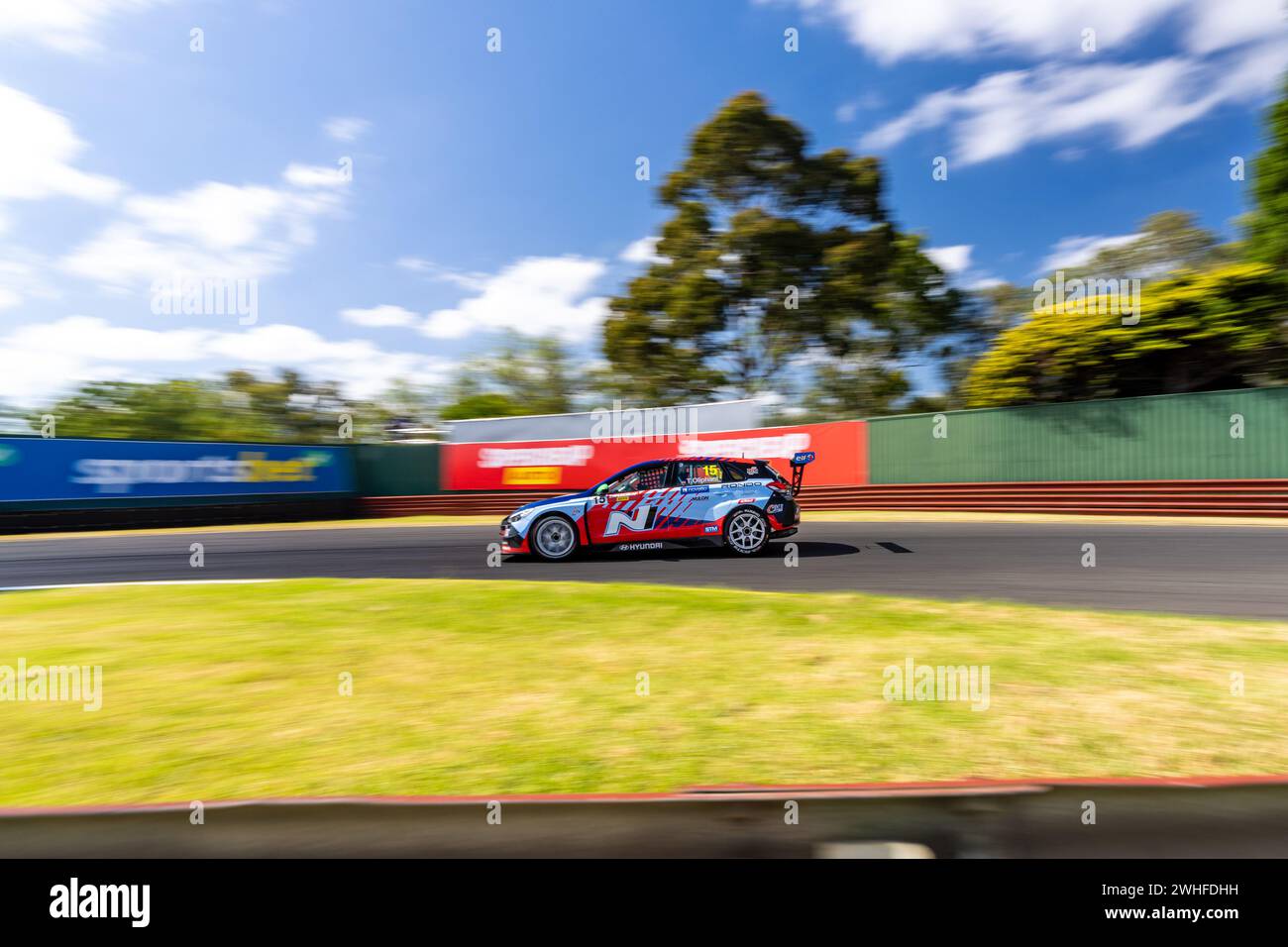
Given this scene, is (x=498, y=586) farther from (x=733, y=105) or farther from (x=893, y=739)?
(x=733, y=105)

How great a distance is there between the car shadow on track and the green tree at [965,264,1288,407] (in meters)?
11.9

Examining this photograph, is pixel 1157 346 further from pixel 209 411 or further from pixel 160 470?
pixel 209 411

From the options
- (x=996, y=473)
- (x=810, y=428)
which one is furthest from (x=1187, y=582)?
(x=810, y=428)

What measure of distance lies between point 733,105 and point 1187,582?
1019 inches

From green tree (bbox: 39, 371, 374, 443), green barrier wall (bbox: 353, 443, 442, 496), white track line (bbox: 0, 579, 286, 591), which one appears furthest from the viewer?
green tree (bbox: 39, 371, 374, 443)

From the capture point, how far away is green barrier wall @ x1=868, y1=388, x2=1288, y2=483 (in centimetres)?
1506

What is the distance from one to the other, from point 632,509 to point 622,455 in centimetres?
1297

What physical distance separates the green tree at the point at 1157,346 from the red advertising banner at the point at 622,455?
4118 millimetres

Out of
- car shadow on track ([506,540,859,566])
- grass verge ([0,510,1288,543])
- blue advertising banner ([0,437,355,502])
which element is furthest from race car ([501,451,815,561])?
blue advertising banner ([0,437,355,502])

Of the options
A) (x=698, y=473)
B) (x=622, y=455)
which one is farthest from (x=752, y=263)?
(x=698, y=473)

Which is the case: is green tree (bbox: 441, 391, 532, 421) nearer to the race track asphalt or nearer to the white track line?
the race track asphalt

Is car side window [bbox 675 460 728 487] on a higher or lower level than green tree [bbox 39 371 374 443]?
lower
